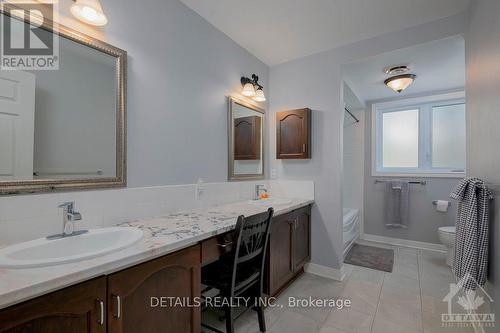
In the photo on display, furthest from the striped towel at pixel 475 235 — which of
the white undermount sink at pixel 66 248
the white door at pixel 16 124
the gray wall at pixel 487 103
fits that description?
the white door at pixel 16 124

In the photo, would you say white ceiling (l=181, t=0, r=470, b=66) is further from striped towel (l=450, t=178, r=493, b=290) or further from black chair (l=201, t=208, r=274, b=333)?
black chair (l=201, t=208, r=274, b=333)

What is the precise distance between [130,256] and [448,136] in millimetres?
4380

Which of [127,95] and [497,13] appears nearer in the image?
[497,13]

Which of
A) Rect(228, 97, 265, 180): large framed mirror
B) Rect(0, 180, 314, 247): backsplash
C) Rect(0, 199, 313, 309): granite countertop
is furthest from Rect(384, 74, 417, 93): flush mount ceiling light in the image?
Rect(0, 199, 313, 309): granite countertop

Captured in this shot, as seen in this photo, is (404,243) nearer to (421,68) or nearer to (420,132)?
(420,132)

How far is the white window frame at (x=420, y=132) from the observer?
3.38 metres

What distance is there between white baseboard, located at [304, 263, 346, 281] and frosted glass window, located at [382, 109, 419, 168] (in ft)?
7.39

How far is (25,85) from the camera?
1.12m

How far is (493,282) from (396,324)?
2.44ft

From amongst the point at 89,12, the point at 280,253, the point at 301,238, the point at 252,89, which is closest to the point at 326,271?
the point at 301,238

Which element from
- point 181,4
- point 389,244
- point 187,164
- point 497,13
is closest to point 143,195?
point 187,164

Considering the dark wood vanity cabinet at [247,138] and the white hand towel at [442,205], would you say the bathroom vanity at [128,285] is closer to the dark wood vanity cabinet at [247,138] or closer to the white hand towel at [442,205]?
the dark wood vanity cabinet at [247,138]

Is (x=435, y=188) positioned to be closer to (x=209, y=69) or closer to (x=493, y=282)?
(x=493, y=282)

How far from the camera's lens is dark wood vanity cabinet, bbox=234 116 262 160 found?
2.41m
